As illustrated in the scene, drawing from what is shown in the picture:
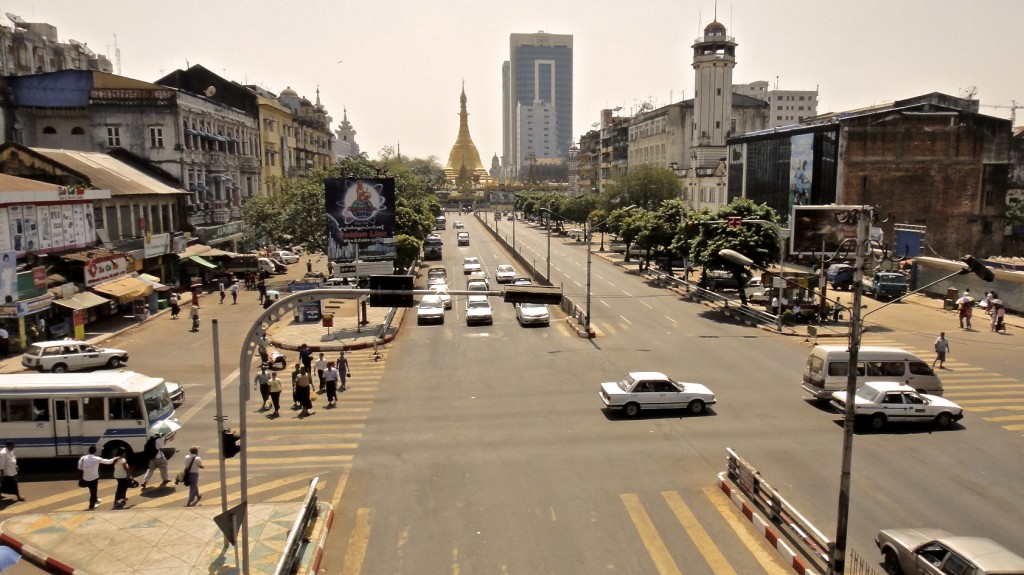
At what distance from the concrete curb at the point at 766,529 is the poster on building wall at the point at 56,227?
34.3 meters

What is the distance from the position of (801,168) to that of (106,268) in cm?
5267

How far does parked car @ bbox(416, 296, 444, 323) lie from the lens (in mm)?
41247

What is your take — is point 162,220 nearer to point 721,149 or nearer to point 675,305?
point 675,305

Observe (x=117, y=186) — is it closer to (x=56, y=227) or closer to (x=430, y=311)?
(x=56, y=227)

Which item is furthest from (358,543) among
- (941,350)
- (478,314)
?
(478,314)

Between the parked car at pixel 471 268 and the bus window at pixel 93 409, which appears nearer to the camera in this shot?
the bus window at pixel 93 409

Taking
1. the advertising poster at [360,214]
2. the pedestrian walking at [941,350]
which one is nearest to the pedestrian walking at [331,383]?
the advertising poster at [360,214]

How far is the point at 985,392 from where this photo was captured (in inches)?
1016

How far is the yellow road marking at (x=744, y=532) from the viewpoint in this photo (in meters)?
13.6

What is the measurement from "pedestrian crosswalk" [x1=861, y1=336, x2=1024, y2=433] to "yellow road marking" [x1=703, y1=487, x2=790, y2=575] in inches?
422

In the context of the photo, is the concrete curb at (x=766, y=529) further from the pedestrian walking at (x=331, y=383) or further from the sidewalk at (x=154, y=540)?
the pedestrian walking at (x=331, y=383)

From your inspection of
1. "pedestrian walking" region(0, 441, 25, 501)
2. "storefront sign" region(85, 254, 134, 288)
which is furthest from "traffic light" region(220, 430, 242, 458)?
"storefront sign" region(85, 254, 134, 288)

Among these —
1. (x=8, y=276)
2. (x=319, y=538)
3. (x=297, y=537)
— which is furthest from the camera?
(x=8, y=276)

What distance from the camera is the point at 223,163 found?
62.8 m
